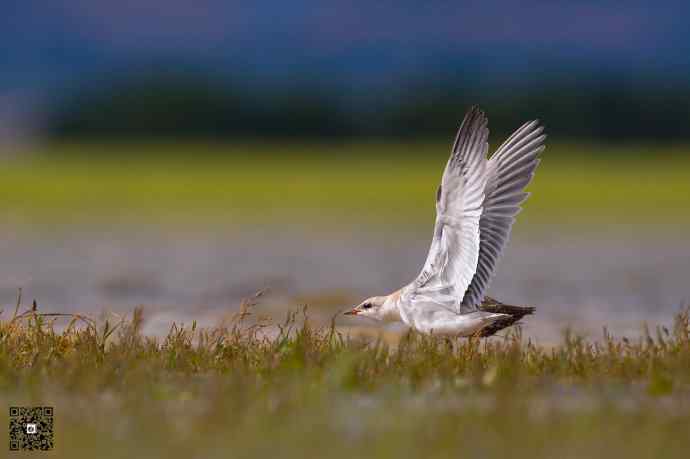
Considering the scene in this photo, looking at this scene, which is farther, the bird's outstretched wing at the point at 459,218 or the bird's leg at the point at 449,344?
the bird's leg at the point at 449,344

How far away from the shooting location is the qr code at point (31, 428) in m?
6.94

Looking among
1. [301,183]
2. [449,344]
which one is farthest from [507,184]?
[301,183]

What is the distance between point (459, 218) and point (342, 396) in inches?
60.4

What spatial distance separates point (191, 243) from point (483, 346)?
806 inches

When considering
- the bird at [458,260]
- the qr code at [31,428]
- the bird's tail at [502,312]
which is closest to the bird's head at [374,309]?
the bird at [458,260]

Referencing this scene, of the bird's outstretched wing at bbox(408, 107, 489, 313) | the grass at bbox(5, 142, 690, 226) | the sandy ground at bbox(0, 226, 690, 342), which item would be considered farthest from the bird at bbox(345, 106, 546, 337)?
the grass at bbox(5, 142, 690, 226)

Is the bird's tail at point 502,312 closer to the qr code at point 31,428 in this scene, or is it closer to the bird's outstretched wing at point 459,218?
the bird's outstretched wing at point 459,218

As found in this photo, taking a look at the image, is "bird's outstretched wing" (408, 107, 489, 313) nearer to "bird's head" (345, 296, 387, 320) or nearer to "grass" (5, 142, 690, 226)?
"bird's head" (345, 296, 387, 320)

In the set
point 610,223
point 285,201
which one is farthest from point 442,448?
point 285,201

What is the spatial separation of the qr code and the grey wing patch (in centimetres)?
334

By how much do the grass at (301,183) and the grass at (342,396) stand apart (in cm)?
2669

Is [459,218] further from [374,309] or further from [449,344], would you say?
[449,344]

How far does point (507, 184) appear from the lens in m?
9.50

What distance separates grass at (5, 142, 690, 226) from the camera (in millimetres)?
41375
